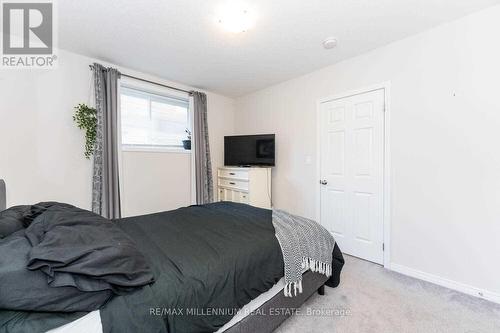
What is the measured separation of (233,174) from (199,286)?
275cm

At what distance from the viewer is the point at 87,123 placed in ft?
8.87

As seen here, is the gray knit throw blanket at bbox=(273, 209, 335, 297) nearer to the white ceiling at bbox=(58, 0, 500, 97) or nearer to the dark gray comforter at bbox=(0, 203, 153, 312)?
the dark gray comforter at bbox=(0, 203, 153, 312)

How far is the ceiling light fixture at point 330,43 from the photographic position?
2.39 metres

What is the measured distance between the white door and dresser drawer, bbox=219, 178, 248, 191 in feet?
3.92

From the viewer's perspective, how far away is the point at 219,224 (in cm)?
190

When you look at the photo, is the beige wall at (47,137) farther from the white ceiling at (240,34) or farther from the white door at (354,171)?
the white door at (354,171)

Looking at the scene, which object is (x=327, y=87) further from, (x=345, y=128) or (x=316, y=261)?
(x=316, y=261)

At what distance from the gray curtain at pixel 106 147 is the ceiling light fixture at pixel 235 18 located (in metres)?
1.69

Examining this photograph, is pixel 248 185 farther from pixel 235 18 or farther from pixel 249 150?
pixel 235 18

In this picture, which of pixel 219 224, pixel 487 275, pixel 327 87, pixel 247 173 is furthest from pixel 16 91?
pixel 487 275

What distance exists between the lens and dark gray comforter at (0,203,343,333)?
91cm

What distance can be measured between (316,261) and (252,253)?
64 cm

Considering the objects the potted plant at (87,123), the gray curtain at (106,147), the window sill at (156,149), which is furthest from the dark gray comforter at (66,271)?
the window sill at (156,149)

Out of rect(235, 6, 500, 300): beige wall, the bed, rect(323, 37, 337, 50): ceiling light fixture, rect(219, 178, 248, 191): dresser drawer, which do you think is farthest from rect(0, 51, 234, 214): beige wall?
rect(235, 6, 500, 300): beige wall
